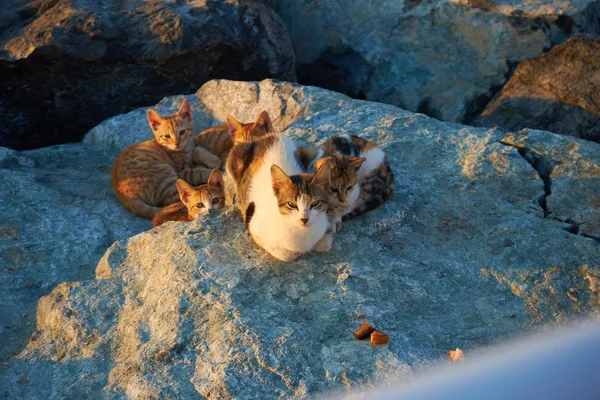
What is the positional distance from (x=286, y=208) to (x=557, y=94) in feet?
14.3

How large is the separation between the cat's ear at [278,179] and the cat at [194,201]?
1.39 meters

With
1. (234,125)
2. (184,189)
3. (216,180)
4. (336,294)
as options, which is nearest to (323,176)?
(336,294)

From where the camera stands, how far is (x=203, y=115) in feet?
25.2

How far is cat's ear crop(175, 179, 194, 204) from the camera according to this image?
5777 millimetres

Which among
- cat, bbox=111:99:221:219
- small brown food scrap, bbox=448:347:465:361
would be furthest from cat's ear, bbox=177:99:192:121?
small brown food scrap, bbox=448:347:465:361

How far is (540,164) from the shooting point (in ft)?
17.9

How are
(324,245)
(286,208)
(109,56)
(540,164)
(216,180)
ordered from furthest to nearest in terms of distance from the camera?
(109,56) → (216,180) → (540,164) → (324,245) → (286,208)

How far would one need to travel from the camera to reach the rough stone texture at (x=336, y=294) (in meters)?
3.51

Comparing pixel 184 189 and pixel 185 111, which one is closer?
pixel 184 189

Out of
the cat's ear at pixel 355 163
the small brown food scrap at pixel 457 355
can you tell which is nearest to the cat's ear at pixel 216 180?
the cat's ear at pixel 355 163

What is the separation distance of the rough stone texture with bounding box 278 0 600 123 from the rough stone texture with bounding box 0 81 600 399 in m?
3.11

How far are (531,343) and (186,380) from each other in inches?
72.7

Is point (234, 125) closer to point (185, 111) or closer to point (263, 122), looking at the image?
point (263, 122)

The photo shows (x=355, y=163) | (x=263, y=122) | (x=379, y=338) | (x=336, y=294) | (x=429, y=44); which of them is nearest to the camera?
(x=379, y=338)
